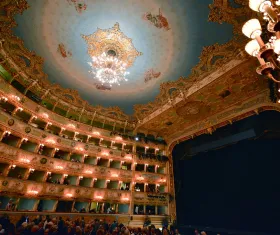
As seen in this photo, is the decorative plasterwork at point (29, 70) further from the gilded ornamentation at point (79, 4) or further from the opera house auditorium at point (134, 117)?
the gilded ornamentation at point (79, 4)

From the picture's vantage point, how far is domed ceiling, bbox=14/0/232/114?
8.97 meters

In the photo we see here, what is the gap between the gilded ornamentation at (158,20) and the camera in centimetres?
922

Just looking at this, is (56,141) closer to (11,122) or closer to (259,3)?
(11,122)

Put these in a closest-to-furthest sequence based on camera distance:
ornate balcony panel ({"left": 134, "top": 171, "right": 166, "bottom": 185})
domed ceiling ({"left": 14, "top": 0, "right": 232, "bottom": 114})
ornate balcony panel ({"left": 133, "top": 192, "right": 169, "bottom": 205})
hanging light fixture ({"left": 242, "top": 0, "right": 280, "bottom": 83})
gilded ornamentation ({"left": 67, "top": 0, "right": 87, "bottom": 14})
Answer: hanging light fixture ({"left": 242, "top": 0, "right": 280, "bottom": 83}), gilded ornamentation ({"left": 67, "top": 0, "right": 87, "bottom": 14}), domed ceiling ({"left": 14, "top": 0, "right": 232, "bottom": 114}), ornate balcony panel ({"left": 133, "top": 192, "right": 169, "bottom": 205}), ornate balcony panel ({"left": 134, "top": 171, "right": 166, "bottom": 185})

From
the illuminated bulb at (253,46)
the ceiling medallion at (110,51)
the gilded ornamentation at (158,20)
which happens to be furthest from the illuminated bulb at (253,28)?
the ceiling medallion at (110,51)

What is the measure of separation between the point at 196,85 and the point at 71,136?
42.8 feet

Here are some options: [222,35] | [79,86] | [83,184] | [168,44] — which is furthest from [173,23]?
[83,184]

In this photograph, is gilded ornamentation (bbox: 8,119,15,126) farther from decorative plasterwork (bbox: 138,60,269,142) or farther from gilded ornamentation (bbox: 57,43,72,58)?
decorative plasterwork (bbox: 138,60,269,142)

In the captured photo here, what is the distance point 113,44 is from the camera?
10.9m

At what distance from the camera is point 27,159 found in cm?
1234

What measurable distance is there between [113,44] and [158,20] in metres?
3.28

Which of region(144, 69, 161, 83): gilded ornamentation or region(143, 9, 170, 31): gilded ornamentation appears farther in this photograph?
region(144, 69, 161, 83): gilded ornamentation

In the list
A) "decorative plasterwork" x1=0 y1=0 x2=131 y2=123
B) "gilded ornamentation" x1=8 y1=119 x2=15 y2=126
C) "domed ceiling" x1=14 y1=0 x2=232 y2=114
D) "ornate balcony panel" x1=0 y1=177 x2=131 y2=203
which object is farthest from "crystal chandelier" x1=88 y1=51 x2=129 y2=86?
"ornate balcony panel" x1=0 y1=177 x2=131 y2=203

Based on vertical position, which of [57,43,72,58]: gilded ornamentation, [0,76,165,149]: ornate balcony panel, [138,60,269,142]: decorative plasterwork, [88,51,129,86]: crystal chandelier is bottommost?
[0,76,165,149]: ornate balcony panel
